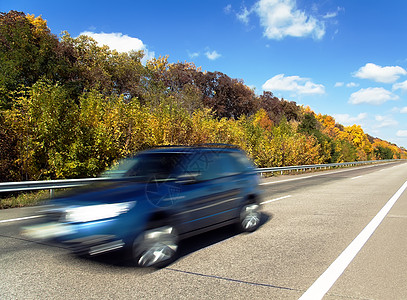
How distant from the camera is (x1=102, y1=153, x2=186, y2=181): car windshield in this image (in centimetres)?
474

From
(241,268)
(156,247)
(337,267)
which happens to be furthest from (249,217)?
(156,247)

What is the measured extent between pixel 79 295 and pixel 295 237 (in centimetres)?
396

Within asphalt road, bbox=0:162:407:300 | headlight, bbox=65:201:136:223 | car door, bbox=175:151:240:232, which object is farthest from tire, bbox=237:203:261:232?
headlight, bbox=65:201:136:223

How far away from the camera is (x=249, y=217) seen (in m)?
6.22

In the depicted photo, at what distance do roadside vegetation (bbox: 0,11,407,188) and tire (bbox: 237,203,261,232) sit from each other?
9.20 m

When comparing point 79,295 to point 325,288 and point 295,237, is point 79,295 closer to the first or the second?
point 325,288

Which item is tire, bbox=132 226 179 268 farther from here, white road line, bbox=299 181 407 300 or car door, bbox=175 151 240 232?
white road line, bbox=299 181 407 300

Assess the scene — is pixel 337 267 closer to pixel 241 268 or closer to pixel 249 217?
pixel 241 268

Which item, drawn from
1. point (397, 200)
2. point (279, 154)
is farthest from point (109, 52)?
point (397, 200)

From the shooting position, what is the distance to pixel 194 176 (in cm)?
492

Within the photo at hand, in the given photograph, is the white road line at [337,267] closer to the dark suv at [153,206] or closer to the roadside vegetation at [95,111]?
the dark suv at [153,206]

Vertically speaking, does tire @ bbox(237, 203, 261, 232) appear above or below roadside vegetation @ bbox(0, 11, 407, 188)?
below

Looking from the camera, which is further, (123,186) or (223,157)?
(223,157)

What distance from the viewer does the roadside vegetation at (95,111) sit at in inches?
492
